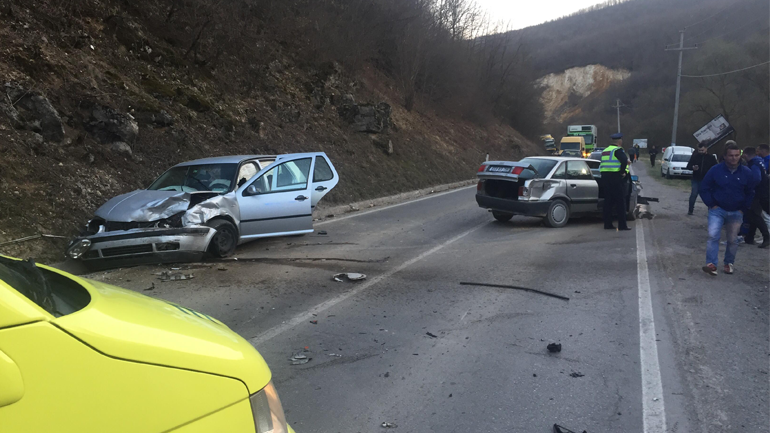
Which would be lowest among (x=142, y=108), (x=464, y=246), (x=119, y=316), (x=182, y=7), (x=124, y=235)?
(x=464, y=246)

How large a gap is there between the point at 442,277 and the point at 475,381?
3242 mm

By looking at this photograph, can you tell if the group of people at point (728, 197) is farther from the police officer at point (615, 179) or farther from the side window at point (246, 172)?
A: the side window at point (246, 172)

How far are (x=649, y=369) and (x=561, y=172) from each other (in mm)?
8059

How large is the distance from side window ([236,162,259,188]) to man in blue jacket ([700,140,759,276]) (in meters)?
6.96

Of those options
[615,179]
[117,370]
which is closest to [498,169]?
[615,179]

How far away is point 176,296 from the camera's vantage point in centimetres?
622

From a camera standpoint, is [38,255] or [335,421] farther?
[38,255]

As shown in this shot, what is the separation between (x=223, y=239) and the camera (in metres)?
8.32

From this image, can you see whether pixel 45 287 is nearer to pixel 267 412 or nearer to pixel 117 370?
pixel 117 370

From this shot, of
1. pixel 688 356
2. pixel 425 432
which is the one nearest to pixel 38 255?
pixel 425 432

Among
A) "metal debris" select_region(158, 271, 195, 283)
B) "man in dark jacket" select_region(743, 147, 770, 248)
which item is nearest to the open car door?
"metal debris" select_region(158, 271, 195, 283)

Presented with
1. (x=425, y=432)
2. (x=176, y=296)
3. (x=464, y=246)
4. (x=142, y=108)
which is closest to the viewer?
(x=425, y=432)

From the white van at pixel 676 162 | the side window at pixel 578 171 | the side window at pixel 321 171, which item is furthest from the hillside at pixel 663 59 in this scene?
the side window at pixel 321 171

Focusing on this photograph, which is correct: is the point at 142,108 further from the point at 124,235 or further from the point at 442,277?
the point at 442,277
